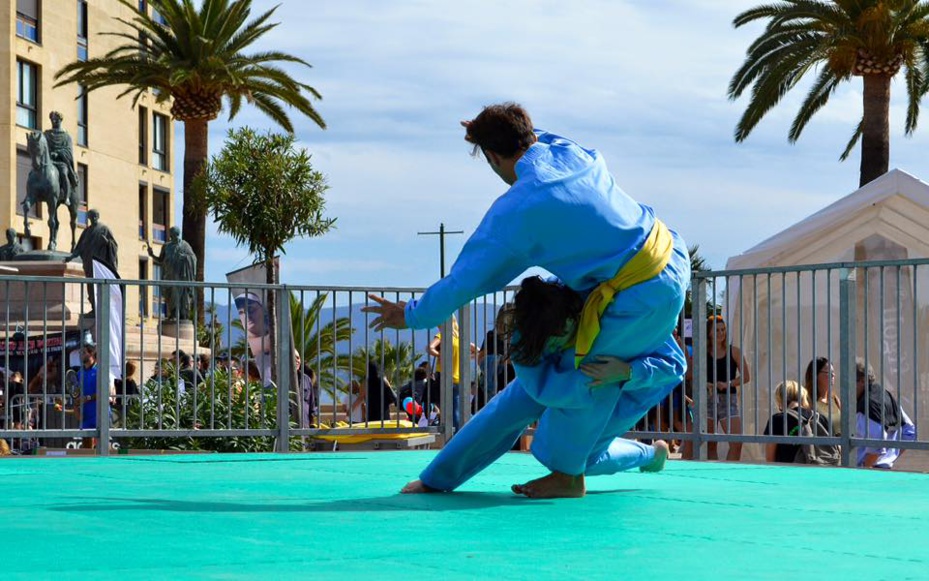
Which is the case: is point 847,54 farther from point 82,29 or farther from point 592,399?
point 82,29

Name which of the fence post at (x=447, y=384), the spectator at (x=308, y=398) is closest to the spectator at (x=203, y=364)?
the spectator at (x=308, y=398)

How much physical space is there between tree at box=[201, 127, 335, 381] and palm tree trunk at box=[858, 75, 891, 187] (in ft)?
37.1

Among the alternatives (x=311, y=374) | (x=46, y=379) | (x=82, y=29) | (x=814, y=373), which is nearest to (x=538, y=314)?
(x=814, y=373)

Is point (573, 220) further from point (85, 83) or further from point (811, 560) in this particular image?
point (85, 83)

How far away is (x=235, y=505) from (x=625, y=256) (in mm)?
1716

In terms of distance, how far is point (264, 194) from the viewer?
1261 inches

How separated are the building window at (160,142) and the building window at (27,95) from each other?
34.3 feet

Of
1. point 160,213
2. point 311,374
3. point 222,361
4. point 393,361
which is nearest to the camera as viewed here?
point 393,361

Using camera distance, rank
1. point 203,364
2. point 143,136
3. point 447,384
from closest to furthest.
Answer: point 447,384 < point 203,364 < point 143,136

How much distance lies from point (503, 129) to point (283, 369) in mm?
5141

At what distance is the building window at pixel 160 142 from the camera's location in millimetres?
59656

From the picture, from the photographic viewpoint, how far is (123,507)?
5504mm

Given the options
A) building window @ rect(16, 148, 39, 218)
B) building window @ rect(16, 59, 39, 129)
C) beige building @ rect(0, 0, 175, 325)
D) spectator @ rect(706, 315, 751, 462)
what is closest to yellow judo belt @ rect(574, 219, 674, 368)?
spectator @ rect(706, 315, 751, 462)

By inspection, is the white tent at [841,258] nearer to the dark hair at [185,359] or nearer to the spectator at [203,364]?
the spectator at [203,364]
